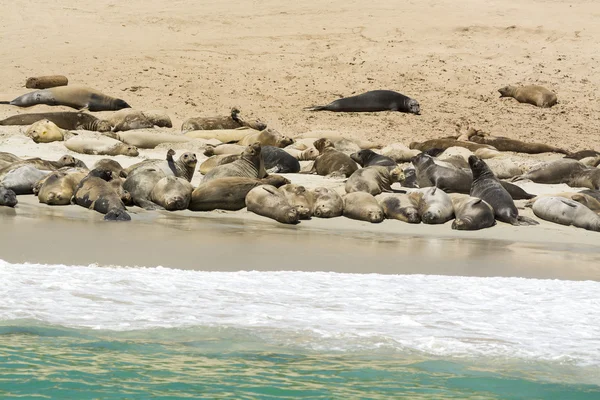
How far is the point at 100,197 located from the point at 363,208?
243cm

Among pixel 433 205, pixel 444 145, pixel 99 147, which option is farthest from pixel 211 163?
pixel 444 145

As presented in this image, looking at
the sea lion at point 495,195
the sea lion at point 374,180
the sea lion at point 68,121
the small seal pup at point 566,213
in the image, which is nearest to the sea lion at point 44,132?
the sea lion at point 68,121

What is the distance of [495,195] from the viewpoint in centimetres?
940

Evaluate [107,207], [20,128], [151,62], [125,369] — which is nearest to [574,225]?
[107,207]

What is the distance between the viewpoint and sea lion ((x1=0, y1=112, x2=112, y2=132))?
1405cm

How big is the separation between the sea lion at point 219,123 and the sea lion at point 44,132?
2.22 m

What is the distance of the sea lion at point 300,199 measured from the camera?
8938mm

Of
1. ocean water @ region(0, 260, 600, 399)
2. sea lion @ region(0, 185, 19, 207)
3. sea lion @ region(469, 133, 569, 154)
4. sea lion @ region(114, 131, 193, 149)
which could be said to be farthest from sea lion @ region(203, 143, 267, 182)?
sea lion @ region(469, 133, 569, 154)

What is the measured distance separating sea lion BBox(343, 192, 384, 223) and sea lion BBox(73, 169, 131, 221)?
6.85ft

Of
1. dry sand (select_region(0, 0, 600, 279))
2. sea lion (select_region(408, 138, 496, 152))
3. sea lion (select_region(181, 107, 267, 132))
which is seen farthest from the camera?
sea lion (select_region(181, 107, 267, 132))

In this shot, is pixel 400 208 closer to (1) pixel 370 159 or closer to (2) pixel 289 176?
(2) pixel 289 176

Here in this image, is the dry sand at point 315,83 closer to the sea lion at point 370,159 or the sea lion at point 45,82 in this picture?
the sea lion at point 45,82

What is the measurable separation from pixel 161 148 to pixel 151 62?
6314mm

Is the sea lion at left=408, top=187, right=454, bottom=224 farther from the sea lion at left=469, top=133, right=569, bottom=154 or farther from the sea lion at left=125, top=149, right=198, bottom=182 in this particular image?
the sea lion at left=469, top=133, right=569, bottom=154
